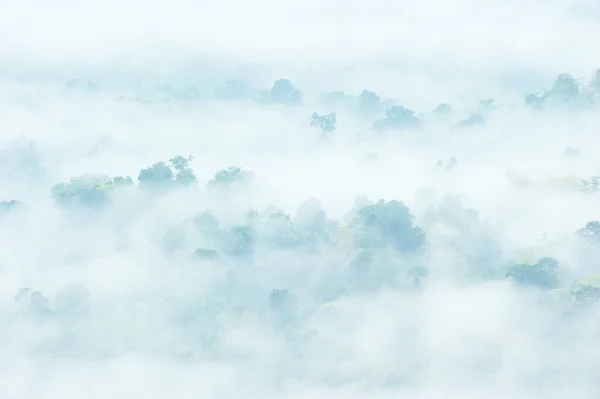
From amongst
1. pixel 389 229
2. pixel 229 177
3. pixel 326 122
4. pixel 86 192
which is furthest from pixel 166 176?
pixel 326 122

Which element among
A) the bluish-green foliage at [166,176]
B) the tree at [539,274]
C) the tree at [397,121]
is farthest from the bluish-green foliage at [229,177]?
the tree at [539,274]

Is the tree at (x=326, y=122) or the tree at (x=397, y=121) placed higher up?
the tree at (x=326, y=122)

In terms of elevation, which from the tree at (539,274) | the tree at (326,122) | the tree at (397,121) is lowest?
the tree at (539,274)

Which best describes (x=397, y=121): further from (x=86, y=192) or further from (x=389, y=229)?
(x=86, y=192)

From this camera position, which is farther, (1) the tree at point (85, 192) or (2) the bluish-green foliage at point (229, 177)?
(2) the bluish-green foliage at point (229, 177)

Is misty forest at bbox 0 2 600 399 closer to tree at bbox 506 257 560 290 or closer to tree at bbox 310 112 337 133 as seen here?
tree at bbox 506 257 560 290

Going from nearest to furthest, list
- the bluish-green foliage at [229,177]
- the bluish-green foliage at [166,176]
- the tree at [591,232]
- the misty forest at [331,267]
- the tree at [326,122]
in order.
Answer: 1. the misty forest at [331,267]
2. the tree at [591,232]
3. the bluish-green foliage at [166,176]
4. the bluish-green foliage at [229,177]
5. the tree at [326,122]

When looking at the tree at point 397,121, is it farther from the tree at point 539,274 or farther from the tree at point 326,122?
the tree at point 539,274

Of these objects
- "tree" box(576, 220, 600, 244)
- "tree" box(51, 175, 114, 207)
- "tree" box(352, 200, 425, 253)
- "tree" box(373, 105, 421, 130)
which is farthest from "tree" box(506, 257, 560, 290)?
"tree" box(373, 105, 421, 130)

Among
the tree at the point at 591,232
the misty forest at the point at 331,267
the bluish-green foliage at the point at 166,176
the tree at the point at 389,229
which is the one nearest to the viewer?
the misty forest at the point at 331,267

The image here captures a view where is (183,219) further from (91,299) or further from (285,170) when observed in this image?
(285,170)
